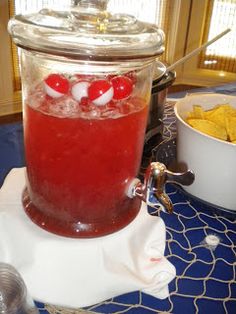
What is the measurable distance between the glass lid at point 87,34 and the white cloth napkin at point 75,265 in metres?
0.26

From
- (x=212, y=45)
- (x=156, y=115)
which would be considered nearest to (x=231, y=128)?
(x=156, y=115)

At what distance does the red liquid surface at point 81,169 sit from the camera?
0.49 meters

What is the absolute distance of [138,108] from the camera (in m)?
0.52

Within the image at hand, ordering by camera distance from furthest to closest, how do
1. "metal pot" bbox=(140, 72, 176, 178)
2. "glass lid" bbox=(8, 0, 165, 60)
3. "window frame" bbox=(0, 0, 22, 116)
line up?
"window frame" bbox=(0, 0, 22, 116) < "metal pot" bbox=(140, 72, 176, 178) < "glass lid" bbox=(8, 0, 165, 60)

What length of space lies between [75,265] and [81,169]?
0.14 m

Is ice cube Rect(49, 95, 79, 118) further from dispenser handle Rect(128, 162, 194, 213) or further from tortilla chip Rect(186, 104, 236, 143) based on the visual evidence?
tortilla chip Rect(186, 104, 236, 143)

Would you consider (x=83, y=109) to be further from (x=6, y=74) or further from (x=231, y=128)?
(x=6, y=74)

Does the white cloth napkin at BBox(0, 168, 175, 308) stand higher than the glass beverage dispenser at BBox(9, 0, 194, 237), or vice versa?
the glass beverage dispenser at BBox(9, 0, 194, 237)

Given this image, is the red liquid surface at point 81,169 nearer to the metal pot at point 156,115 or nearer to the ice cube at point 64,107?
the ice cube at point 64,107

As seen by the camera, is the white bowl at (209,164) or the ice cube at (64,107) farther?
the white bowl at (209,164)

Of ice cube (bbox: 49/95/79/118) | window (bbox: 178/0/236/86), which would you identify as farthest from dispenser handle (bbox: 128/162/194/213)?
window (bbox: 178/0/236/86)

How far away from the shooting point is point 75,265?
0.54m

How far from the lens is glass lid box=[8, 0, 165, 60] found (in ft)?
1.46

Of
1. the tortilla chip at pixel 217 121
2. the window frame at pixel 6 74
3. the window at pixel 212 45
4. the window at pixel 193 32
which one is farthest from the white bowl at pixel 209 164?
the window at pixel 212 45
